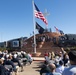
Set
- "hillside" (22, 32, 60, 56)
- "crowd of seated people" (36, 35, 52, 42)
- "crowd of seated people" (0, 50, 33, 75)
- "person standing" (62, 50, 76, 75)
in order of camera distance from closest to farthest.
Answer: "person standing" (62, 50, 76, 75) < "crowd of seated people" (0, 50, 33, 75) < "hillside" (22, 32, 60, 56) < "crowd of seated people" (36, 35, 52, 42)

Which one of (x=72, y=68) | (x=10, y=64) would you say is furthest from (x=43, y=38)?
(x=72, y=68)

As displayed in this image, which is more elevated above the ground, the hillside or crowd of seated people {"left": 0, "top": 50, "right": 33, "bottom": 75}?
the hillside

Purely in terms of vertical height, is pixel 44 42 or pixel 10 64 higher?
pixel 44 42

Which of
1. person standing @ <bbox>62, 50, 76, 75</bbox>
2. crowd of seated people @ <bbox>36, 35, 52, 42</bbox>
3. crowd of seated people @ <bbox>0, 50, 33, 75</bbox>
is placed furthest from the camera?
crowd of seated people @ <bbox>36, 35, 52, 42</bbox>

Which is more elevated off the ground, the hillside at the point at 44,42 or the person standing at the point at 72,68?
the hillside at the point at 44,42

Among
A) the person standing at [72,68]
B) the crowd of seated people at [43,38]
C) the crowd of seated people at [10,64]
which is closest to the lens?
the person standing at [72,68]

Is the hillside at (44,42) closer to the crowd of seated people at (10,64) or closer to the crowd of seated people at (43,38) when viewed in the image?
the crowd of seated people at (43,38)

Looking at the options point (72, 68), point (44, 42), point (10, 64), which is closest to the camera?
point (72, 68)

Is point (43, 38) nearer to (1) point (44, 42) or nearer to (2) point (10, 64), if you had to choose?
(1) point (44, 42)

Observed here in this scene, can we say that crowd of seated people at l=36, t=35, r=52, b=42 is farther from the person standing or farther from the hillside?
the person standing

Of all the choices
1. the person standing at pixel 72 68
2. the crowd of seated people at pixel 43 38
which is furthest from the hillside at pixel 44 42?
the person standing at pixel 72 68

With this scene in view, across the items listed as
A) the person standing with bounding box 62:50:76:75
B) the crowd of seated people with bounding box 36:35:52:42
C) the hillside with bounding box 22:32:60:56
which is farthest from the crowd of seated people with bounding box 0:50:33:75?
the crowd of seated people with bounding box 36:35:52:42

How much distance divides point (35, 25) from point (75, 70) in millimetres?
34126

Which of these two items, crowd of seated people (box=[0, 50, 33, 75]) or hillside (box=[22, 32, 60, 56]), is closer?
crowd of seated people (box=[0, 50, 33, 75])
